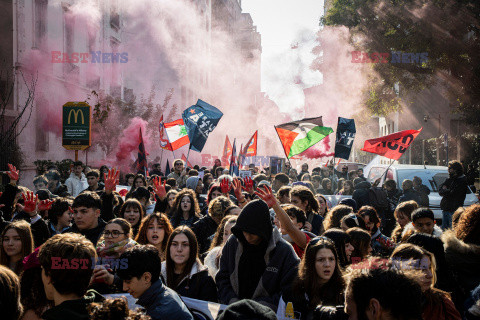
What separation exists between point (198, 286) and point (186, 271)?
17cm

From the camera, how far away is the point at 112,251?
171 inches

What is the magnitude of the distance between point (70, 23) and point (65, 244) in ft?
70.7

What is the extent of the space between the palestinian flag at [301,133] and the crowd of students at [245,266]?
5821 mm

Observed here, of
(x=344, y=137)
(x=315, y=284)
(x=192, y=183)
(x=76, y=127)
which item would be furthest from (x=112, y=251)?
(x=344, y=137)

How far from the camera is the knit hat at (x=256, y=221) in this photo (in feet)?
12.3

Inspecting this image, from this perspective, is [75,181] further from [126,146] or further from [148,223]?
[126,146]

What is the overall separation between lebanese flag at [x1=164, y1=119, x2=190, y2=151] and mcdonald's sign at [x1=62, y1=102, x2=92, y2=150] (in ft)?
13.8

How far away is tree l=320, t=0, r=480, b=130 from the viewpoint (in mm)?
17828

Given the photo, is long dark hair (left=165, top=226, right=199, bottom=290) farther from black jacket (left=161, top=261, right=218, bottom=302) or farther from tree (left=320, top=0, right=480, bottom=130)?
tree (left=320, top=0, right=480, bottom=130)

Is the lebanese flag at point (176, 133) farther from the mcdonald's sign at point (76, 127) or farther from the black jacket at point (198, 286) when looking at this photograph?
the black jacket at point (198, 286)

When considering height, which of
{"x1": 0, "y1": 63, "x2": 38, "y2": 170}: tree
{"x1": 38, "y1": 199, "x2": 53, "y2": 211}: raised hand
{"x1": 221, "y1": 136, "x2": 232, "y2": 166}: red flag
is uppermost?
{"x1": 0, "y1": 63, "x2": 38, "y2": 170}: tree

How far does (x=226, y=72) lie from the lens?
58281mm

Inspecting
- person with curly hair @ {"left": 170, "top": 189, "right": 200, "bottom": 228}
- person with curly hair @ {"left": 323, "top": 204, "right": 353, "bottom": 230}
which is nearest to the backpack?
person with curly hair @ {"left": 323, "top": 204, "right": 353, "bottom": 230}

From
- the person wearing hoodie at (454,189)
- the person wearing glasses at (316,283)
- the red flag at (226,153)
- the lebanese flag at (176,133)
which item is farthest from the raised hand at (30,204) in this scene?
the red flag at (226,153)
